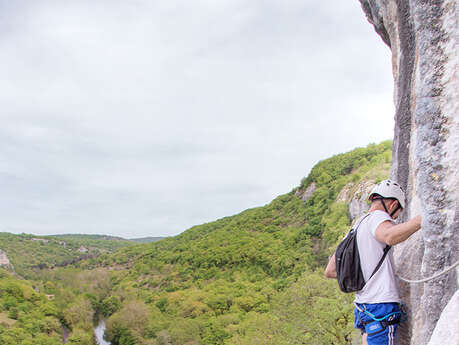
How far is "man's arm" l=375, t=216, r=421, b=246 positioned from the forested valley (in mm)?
10879

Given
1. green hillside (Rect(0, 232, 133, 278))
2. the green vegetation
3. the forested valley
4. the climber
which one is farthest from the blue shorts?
green hillside (Rect(0, 232, 133, 278))

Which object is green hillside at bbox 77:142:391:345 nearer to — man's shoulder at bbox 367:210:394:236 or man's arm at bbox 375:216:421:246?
man's shoulder at bbox 367:210:394:236

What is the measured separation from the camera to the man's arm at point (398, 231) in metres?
2.65

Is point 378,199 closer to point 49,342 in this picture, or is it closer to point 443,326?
point 443,326

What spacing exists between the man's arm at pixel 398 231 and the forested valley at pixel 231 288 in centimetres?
1088

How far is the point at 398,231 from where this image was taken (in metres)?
2.65

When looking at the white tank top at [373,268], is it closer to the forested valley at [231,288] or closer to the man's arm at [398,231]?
the man's arm at [398,231]

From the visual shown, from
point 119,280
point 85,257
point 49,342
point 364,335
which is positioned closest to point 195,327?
point 49,342

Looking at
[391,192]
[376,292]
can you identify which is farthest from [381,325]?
[391,192]

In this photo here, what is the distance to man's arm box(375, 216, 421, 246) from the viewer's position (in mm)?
2650

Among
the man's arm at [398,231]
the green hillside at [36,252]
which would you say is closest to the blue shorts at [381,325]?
the man's arm at [398,231]

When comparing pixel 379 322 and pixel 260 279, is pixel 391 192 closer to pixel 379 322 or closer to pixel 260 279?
pixel 379 322

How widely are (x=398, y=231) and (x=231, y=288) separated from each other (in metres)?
58.8

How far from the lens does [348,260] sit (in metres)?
3.13
